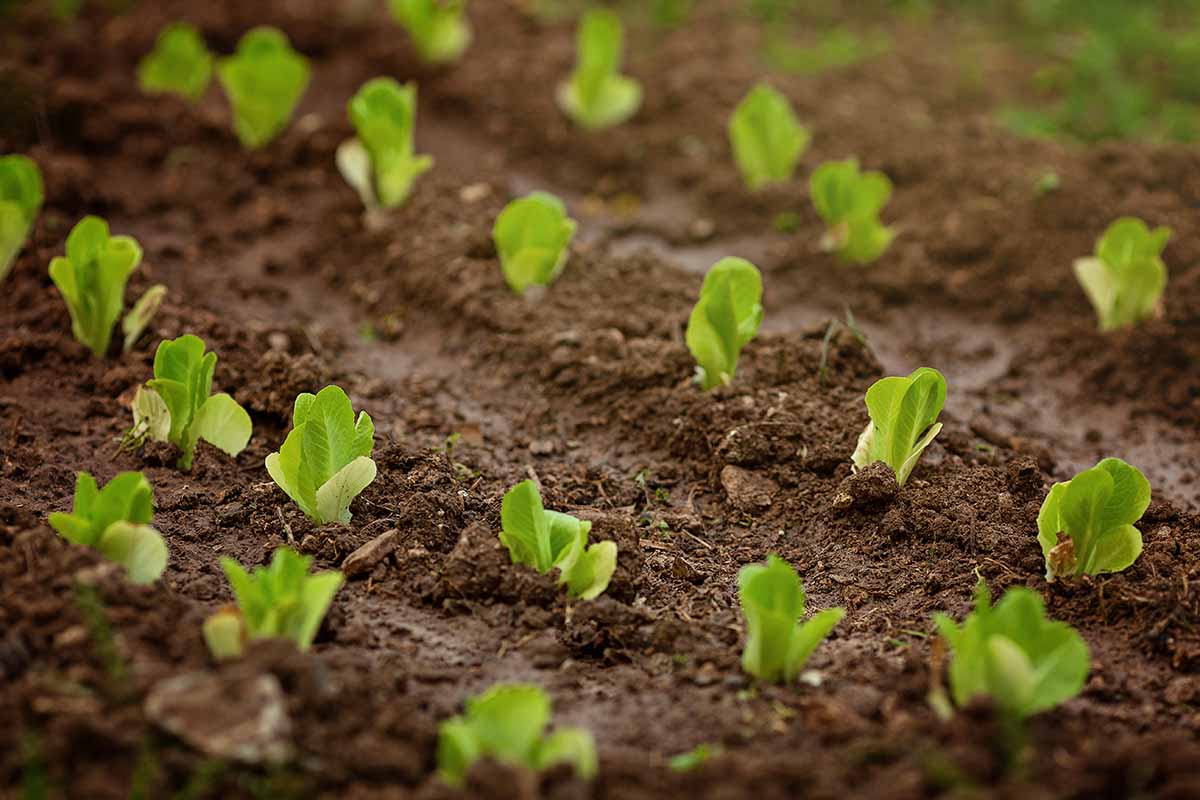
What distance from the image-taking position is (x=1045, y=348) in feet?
11.8

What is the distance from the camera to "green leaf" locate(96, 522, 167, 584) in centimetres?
213

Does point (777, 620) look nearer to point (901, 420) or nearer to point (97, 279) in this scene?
point (901, 420)

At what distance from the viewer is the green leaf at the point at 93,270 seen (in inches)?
116

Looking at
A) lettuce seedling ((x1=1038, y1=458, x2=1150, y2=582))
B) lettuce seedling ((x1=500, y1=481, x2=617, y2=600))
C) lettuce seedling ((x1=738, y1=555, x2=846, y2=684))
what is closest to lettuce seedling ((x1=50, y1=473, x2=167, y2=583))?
lettuce seedling ((x1=500, y1=481, x2=617, y2=600))

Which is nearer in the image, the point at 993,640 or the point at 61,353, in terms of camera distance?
the point at 993,640

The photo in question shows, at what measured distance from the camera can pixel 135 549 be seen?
7.04ft

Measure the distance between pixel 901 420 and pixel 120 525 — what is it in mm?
1571

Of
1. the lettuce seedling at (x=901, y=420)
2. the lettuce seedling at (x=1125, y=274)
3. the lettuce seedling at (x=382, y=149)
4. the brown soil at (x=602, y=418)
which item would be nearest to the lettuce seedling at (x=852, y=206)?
the brown soil at (x=602, y=418)

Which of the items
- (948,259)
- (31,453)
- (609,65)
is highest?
(609,65)

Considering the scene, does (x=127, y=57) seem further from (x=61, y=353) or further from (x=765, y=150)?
(x=765, y=150)

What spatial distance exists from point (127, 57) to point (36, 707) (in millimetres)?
3644

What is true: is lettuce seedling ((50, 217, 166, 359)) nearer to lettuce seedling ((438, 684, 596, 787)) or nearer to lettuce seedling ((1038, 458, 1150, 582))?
lettuce seedling ((438, 684, 596, 787))

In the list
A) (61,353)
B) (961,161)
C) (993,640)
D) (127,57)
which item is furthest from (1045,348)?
(127,57)

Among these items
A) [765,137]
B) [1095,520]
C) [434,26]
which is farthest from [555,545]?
[434,26]
